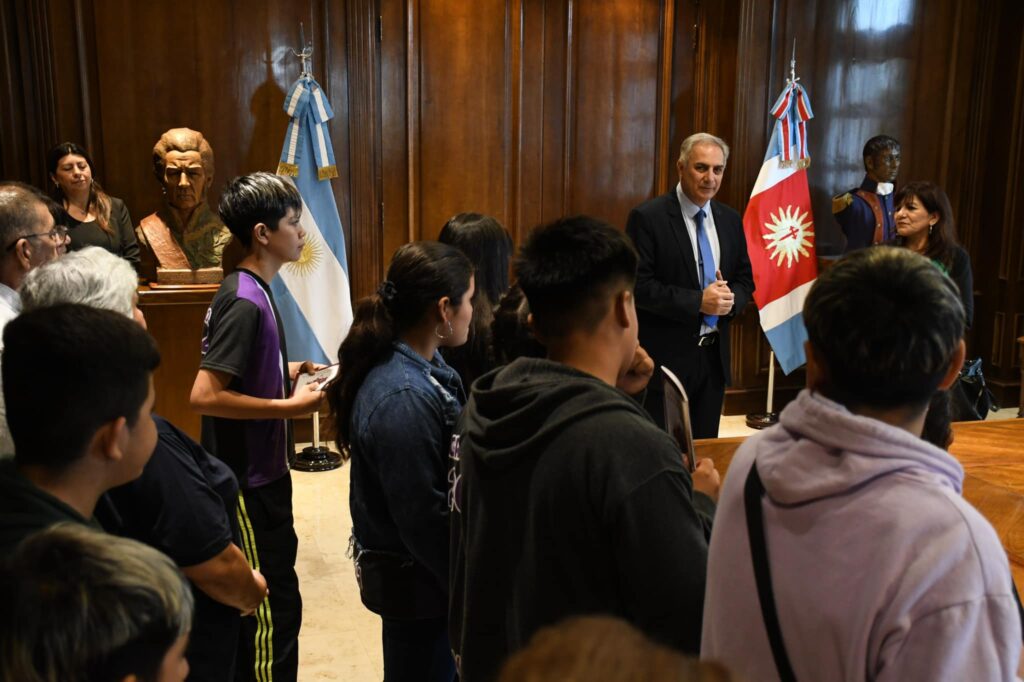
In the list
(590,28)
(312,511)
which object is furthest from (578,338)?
(590,28)

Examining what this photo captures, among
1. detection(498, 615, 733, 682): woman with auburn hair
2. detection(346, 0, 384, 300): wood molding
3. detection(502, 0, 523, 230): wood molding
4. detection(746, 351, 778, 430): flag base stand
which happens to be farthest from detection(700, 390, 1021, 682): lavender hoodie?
detection(746, 351, 778, 430): flag base stand

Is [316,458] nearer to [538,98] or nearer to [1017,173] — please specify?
[538,98]

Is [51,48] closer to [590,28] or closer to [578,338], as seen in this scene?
[590,28]

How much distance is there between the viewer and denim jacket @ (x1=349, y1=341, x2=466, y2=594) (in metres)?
1.73

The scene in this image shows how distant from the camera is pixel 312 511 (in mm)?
4141

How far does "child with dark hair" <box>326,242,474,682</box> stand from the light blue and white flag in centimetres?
298

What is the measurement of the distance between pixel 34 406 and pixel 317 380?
1.18m

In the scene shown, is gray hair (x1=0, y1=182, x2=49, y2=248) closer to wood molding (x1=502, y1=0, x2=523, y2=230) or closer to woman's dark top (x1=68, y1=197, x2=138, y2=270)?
woman's dark top (x1=68, y1=197, x2=138, y2=270)

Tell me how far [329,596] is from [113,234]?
2027 mm

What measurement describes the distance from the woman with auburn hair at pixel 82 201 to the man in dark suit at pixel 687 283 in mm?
2361

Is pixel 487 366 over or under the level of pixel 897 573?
under

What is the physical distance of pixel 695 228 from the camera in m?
3.74

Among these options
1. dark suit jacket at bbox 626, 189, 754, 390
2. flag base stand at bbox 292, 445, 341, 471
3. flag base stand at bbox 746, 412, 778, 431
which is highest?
dark suit jacket at bbox 626, 189, 754, 390

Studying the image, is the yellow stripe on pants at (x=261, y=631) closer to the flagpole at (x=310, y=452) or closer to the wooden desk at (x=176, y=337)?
the wooden desk at (x=176, y=337)
